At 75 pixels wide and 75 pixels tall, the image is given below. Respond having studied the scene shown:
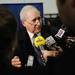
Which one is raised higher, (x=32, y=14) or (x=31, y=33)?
(x=32, y=14)

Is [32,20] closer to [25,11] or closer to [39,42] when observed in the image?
[25,11]

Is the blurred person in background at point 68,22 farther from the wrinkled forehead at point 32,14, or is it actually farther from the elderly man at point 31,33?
the wrinkled forehead at point 32,14

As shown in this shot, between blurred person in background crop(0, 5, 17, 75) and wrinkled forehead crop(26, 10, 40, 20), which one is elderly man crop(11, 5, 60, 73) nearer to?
wrinkled forehead crop(26, 10, 40, 20)

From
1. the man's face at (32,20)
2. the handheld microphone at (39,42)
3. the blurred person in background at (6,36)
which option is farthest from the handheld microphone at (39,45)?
the blurred person in background at (6,36)

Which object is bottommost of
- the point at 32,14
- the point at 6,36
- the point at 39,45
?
the point at 39,45

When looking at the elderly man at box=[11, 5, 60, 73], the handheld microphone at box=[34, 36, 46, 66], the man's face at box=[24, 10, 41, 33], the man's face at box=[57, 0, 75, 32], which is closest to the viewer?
the man's face at box=[57, 0, 75, 32]

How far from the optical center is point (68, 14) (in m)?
0.88

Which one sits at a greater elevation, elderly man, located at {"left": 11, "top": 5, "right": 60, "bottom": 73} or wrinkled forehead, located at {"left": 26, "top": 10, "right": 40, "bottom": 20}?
wrinkled forehead, located at {"left": 26, "top": 10, "right": 40, "bottom": 20}

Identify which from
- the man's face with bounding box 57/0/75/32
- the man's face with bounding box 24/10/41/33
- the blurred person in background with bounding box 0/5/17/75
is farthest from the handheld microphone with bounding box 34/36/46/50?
the man's face with bounding box 57/0/75/32

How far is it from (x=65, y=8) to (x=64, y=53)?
13cm

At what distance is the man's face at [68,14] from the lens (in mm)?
855

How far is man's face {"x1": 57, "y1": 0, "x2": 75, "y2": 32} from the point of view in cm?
85

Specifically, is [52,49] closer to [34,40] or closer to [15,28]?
[34,40]

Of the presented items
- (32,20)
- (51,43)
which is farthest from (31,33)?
(51,43)
